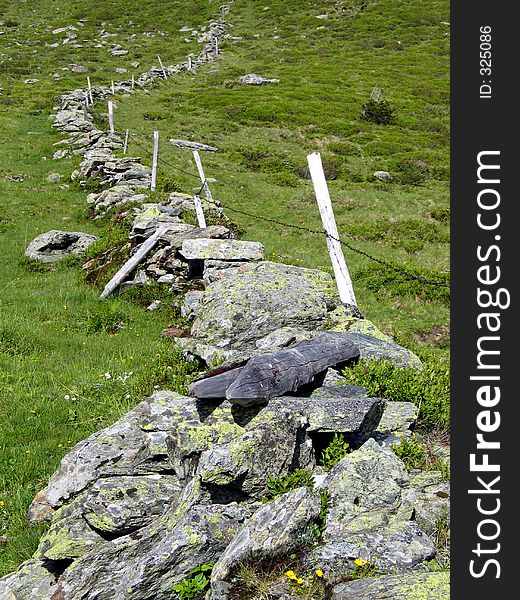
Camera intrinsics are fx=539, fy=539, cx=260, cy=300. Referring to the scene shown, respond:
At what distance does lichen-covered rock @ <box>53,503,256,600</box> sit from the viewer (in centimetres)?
504

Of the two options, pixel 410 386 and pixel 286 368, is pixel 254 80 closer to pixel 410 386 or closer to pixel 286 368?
pixel 410 386

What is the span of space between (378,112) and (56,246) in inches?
1664

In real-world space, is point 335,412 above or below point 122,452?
above

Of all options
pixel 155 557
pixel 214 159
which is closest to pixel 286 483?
pixel 155 557

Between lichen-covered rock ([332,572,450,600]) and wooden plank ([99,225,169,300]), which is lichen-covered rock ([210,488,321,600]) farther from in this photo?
wooden plank ([99,225,169,300])

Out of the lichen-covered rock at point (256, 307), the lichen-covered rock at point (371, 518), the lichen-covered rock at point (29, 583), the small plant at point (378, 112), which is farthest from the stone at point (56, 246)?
the small plant at point (378, 112)

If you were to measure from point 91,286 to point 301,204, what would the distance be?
16.0m

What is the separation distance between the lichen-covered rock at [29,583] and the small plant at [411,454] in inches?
165

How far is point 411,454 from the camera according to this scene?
22.4ft

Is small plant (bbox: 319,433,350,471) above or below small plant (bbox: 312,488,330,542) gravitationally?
below

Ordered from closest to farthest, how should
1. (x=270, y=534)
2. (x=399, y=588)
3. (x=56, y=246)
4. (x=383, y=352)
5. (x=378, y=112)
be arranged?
(x=399, y=588), (x=270, y=534), (x=383, y=352), (x=56, y=246), (x=378, y=112)

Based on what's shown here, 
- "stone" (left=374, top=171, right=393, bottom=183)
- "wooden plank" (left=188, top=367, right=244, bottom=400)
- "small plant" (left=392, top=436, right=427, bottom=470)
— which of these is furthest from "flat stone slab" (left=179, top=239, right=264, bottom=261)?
"stone" (left=374, top=171, right=393, bottom=183)

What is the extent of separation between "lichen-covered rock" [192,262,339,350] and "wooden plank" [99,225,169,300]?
4.77m

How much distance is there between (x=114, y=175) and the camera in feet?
93.0
